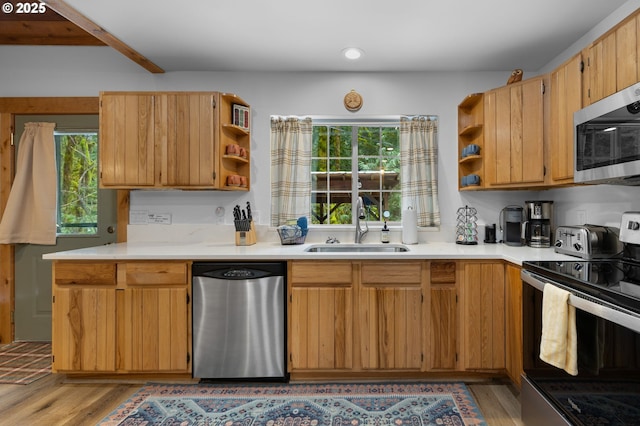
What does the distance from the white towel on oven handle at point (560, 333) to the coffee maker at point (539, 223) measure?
3.93 feet

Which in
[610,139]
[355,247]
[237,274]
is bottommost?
[237,274]

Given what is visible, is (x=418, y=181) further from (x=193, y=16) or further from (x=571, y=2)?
(x=193, y=16)

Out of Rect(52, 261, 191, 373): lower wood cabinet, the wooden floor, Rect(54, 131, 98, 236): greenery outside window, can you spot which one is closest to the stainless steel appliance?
the wooden floor

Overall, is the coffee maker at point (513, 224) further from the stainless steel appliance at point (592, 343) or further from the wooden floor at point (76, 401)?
the wooden floor at point (76, 401)

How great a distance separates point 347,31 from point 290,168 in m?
1.16

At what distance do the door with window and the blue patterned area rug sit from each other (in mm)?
1497

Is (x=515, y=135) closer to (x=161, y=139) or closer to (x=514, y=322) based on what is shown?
(x=514, y=322)

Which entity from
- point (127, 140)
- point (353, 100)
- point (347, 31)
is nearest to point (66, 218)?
point (127, 140)

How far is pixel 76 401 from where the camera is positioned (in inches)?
82.8

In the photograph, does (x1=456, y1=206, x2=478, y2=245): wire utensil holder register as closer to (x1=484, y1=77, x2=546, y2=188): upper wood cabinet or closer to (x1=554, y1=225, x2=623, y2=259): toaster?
(x1=484, y1=77, x2=546, y2=188): upper wood cabinet

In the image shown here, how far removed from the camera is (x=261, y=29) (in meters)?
2.32

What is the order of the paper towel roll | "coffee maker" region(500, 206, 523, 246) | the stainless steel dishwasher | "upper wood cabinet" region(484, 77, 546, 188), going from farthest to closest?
the paper towel roll → "coffee maker" region(500, 206, 523, 246) → "upper wood cabinet" region(484, 77, 546, 188) → the stainless steel dishwasher

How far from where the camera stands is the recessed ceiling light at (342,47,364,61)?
8.48ft

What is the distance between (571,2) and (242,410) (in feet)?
10.2
